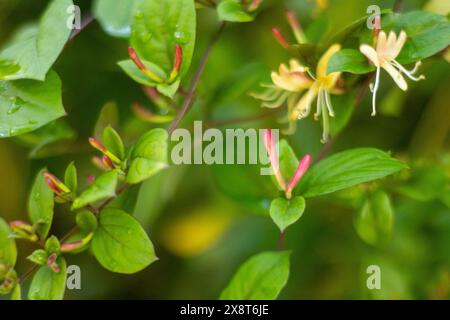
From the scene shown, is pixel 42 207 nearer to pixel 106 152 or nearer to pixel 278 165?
pixel 106 152

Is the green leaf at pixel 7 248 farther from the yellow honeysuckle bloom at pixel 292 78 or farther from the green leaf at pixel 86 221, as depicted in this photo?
the yellow honeysuckle bloom at pixel 292 78

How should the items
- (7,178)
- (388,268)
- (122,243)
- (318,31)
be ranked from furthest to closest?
(7,178), (388,268), (318,31), (122,243)

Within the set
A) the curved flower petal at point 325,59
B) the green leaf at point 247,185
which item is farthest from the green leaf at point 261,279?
the curved flower petal at point 325,59

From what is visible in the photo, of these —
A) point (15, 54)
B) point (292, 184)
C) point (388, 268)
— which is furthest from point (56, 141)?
point (388, 268)

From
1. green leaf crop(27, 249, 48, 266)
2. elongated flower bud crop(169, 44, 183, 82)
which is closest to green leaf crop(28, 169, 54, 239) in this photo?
green leaf crop(27, 249, 48, 266)

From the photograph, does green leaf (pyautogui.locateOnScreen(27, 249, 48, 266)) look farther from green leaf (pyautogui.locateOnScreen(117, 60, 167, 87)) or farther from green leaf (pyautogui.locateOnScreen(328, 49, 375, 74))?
green leaf (pyautogui.locateOnScreen(328, 49, 375, 74))

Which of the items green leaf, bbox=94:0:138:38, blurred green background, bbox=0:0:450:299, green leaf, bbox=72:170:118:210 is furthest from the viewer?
blurred green background, bbox=0:0:450:299
